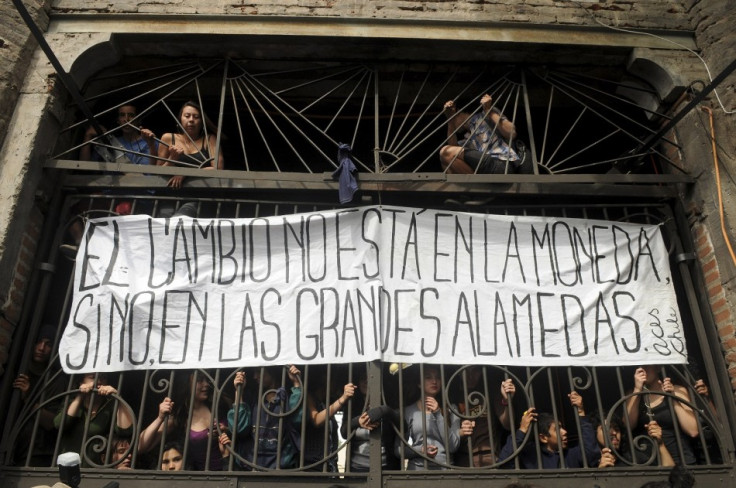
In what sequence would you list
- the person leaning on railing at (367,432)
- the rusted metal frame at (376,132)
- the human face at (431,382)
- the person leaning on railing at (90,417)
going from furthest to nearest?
the rusted metal frame at (376,132) < the human face at (431,382) < the person leaning on railing at (90,417) < the person leaning on railing at (367,432)

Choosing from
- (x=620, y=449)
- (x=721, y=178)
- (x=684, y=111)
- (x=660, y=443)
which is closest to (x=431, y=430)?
(x=620, y=449)

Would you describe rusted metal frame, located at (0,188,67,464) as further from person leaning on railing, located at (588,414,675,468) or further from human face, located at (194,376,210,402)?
person leaning on railing, located at (588,414,675,468)

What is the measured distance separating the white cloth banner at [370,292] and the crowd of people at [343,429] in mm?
192

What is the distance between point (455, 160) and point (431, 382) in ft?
5.72

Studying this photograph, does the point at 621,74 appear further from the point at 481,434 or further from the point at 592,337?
the point at 481,434

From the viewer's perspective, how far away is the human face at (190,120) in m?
4.93

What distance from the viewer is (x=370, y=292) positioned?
13.8ft

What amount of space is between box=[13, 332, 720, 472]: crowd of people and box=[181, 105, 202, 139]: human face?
1876 millimetres

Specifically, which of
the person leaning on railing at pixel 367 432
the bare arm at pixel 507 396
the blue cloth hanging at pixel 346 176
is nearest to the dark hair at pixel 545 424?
the bare arm at pixel 507 396

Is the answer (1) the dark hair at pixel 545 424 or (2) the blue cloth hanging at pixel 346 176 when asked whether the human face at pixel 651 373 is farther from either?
(2) the blue cloth hanging at pixel 346 176

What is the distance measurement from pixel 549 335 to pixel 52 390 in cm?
343

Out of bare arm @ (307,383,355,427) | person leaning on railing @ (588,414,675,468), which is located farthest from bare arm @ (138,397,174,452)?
person leaning on railing @ (588,414,675,468)

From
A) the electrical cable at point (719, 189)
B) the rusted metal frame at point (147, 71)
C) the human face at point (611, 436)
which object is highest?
the rusted metal frame at point (147, 71)

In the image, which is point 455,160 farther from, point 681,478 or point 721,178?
point 681,478
